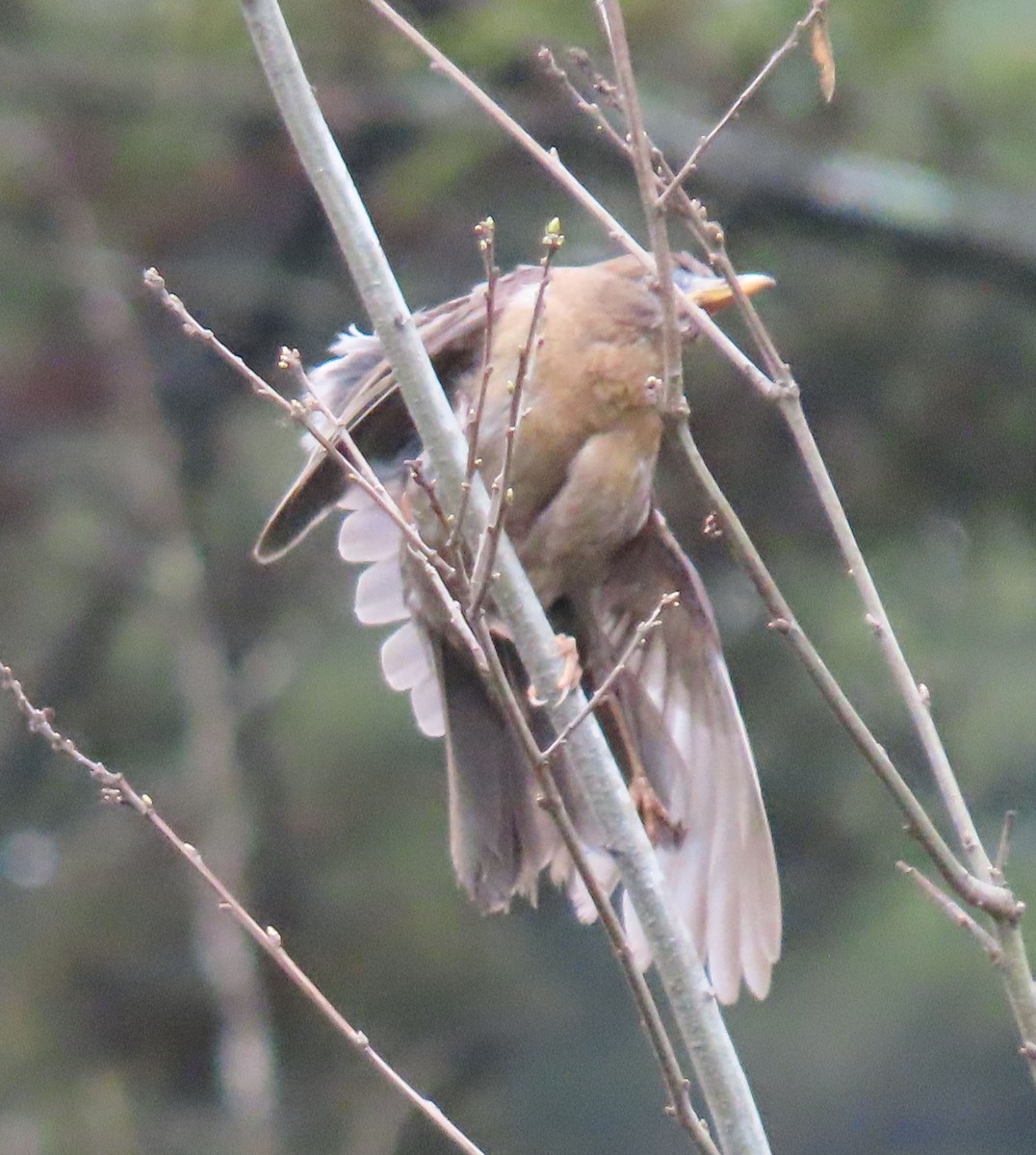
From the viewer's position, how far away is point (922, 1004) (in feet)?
27.2

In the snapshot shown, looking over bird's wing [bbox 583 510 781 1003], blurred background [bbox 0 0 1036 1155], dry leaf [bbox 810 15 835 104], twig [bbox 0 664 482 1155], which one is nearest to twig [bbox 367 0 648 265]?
dry leaf [bbox 810 15 835 104]

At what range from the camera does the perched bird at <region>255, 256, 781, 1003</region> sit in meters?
3.61

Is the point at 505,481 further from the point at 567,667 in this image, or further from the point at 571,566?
the point at 571,566

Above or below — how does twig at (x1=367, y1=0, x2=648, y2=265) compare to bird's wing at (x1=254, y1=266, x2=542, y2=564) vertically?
above

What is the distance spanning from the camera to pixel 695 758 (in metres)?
3.96

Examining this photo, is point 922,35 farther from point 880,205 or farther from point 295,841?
point 295,841

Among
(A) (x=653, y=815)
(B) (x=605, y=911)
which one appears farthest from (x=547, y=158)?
(A) (x=653, y=815)

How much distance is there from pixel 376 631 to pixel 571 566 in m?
4.55

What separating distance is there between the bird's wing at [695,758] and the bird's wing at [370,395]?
1.55 ft

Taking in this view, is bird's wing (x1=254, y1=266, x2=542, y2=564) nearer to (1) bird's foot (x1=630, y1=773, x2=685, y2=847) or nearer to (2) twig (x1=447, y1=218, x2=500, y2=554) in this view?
(1) bird's foot (x1=630, y1=773, x2=685, y2=847)

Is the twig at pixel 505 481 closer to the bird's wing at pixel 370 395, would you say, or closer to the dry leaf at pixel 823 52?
the dry leaf at pixel 823 52

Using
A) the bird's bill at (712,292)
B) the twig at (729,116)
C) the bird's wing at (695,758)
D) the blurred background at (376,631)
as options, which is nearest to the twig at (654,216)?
the twig at (729,116)

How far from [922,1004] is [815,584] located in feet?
5.74

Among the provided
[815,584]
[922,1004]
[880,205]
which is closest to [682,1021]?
[880,205]
